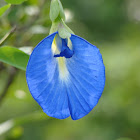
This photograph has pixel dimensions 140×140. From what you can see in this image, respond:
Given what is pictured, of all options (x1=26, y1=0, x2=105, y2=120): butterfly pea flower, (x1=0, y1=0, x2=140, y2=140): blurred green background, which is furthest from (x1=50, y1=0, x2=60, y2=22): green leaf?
(x1=0, y1=0, x2=140, y2=140): blurred green background

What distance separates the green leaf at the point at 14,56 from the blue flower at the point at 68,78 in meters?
0.09

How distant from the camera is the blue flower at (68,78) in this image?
114cm

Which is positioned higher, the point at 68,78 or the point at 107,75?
the point at 68,78

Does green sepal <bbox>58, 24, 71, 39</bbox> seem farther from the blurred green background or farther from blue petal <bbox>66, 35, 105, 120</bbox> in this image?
the blurred green background

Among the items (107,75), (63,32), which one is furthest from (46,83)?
(107,75)

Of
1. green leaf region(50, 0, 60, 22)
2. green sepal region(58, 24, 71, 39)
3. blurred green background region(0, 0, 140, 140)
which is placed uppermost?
green leaf region(50, 0, 60, 22)

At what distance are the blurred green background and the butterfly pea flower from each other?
2.18ft

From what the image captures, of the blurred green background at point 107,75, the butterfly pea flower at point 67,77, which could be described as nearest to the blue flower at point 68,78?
the butterfly pea flower at point 67,77

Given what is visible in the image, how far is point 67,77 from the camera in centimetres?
120

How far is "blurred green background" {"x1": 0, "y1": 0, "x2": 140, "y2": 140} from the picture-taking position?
1963 mm

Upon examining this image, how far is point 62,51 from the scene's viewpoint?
1231 millimetres

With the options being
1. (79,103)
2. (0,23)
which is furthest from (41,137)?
(79,103)

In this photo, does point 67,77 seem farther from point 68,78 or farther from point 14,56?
point 14,56

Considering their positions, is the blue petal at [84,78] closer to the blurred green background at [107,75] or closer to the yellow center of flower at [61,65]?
the yellow center of flower at [61,65]
